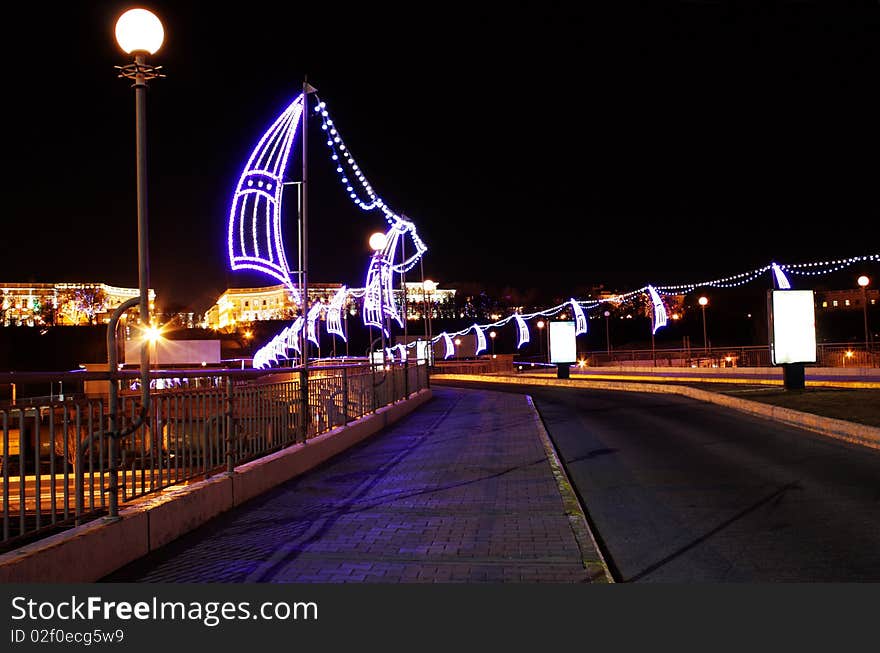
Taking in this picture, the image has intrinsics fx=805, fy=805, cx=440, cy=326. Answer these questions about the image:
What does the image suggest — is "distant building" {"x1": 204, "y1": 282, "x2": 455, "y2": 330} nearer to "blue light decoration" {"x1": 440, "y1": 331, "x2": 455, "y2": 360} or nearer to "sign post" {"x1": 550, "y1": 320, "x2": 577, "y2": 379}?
"blue light decoration" {"x1": 440, "y1": 331, "x2": 455, "y2": 360}

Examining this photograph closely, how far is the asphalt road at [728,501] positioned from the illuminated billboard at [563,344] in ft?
83.3

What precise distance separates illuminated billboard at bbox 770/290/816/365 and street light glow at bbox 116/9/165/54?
2069cm

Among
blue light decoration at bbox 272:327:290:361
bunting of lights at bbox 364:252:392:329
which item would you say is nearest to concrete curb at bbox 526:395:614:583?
bunting of lights at bbox 364:252:392:329

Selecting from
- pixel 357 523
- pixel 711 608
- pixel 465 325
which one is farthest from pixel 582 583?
pixel 465 325

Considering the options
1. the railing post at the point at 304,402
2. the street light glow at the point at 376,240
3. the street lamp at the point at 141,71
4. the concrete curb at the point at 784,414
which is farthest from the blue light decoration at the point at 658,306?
the street lamp at the point at 141,71

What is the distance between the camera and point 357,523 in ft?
24.5

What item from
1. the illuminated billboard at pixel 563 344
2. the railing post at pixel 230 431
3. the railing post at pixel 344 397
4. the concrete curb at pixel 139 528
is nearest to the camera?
the concrete curb at pixel 139 528

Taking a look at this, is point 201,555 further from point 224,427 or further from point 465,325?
point 465,325

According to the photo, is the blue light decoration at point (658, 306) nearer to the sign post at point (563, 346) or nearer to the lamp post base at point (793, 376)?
the sign post at point (563, 346)

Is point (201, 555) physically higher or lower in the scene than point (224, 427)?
lower

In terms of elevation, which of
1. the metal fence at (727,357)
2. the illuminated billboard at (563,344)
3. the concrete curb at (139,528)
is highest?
the illuminated billboard at (563,344)

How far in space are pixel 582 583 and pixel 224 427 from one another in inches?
170

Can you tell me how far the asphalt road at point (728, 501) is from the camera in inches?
234

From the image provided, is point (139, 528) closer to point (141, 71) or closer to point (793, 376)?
point (141, 71)
